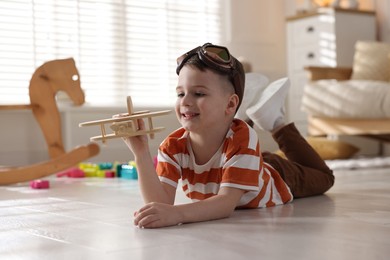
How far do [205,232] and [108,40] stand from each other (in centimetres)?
336

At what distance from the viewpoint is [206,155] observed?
148cm

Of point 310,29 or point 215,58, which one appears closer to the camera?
point 215,58

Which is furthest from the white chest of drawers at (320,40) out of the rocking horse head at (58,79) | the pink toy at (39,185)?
the pink toy at (39,185)

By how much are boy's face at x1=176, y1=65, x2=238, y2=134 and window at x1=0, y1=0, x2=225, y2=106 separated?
9.34 ft

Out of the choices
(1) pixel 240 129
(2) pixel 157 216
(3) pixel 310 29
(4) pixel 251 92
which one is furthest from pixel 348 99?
(2) pixel 157 216

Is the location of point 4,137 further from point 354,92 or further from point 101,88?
point 354,92

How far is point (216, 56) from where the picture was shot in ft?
4.60

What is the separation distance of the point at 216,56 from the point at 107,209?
54 centimetres

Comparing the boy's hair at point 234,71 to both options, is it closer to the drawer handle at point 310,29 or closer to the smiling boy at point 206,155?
the smiling boy at point 206,155

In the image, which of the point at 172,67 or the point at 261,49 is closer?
the point at 172,67

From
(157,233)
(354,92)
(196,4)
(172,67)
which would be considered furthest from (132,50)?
(157,233)

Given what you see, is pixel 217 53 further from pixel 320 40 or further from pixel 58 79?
pixel 320 40

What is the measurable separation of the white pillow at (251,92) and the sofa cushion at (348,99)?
6.05 feet

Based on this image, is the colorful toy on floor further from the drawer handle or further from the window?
the drawer handle
